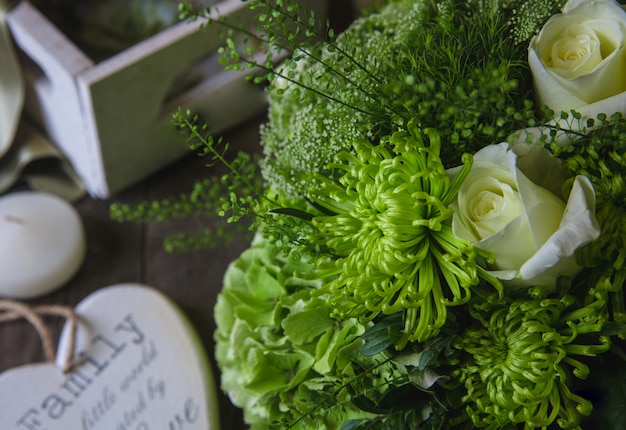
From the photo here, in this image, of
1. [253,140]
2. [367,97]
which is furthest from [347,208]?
[253,140]

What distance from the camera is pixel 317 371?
18.2 inches

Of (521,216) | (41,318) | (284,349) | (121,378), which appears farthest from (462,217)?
(41,318)

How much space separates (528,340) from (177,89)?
1.75 feet

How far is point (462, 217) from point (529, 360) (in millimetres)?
79

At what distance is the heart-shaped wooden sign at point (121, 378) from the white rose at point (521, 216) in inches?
14.0

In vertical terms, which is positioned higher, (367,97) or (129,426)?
(367,97)

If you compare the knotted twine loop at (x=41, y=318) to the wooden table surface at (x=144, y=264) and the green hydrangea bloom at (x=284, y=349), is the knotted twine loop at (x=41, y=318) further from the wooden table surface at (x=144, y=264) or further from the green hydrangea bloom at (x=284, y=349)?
the green hydrangea bloom at (x=284, y=349)

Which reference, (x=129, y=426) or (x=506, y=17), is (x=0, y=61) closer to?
(x=129, y=426)

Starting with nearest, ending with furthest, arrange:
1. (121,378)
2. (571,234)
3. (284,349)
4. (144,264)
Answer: (571,234)
(284,349)
(121,378)
(144,264)

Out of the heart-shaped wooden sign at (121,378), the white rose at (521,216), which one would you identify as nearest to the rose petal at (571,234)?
the white rose at (521,216)

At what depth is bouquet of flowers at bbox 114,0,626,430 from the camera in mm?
360

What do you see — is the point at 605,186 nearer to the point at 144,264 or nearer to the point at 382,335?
the point at 382,335

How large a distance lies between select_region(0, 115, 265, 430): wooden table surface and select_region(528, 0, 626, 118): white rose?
0.42m

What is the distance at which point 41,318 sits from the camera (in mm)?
720
